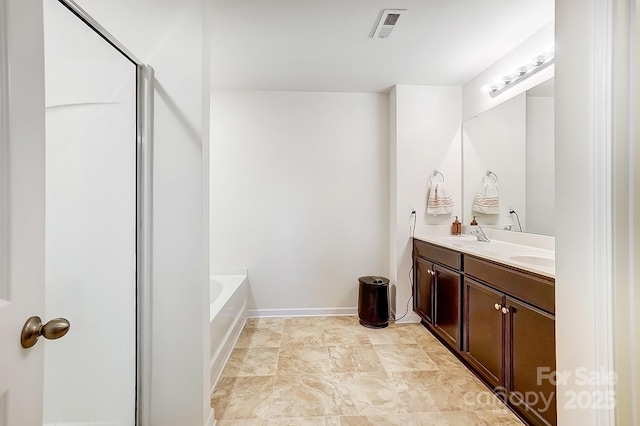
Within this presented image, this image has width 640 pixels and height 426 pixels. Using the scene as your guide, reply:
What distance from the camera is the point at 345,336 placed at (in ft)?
8.64

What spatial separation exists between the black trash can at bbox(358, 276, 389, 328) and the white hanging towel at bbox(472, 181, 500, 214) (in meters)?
1.13

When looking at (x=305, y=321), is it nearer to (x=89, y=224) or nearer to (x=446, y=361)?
(x=446, y=361)

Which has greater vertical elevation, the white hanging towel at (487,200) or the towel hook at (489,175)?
the towel hook at (489,175)

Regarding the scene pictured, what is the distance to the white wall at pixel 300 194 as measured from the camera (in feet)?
10.1

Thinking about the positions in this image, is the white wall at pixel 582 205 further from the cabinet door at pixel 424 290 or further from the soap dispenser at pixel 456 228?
the soap dispenser at pixel 456 228

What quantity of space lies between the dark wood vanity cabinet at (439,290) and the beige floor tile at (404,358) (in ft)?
0.78

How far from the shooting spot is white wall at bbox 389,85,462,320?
2961mm

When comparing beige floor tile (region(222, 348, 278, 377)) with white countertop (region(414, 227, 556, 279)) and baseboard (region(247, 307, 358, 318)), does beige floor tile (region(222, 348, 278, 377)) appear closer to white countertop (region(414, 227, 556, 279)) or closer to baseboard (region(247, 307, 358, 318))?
baseboard (region(247, 307, 358, 318))

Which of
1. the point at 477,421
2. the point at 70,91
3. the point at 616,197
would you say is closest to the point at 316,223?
the point at 477,421

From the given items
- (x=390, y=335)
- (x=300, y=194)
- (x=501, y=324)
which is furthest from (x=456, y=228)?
(x=300, y=194)

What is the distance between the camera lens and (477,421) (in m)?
1.58

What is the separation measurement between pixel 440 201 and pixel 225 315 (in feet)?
7.31

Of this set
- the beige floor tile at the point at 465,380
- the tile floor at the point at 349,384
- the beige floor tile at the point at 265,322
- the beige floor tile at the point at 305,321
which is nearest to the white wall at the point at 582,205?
the tile floor at the point at 349,384

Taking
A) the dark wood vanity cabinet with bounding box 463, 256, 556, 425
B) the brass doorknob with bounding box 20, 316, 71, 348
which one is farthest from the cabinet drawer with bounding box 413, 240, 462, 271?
the brass doorknob with bounding box 20, 316, 71, 348
